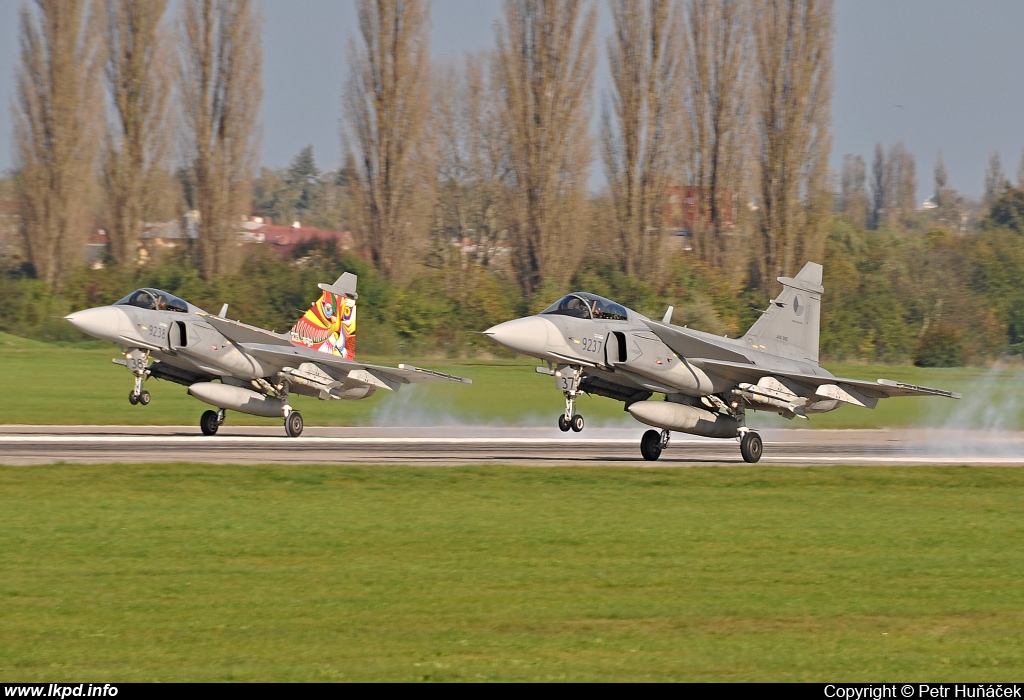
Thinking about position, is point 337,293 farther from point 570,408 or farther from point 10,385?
point 10,385

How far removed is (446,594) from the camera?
35.7 feet

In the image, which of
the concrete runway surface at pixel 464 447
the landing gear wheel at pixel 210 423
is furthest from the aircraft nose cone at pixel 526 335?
the landing gear wheel at pixel 210 423

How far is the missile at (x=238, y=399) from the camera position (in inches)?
1110

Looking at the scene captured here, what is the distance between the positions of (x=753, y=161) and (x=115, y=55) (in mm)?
32236

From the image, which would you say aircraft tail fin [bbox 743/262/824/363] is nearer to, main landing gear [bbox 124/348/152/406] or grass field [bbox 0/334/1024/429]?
grass field [bbox 0/334/1024/429]

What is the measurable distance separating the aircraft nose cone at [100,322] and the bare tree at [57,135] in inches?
1339

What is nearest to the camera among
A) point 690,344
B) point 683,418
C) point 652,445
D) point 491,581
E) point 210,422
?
point 491,581

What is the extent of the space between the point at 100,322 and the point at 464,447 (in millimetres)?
8785

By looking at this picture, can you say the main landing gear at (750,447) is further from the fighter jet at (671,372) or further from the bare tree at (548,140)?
the bare tree at (548,140)

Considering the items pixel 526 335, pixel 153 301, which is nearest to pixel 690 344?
pixel 526 335

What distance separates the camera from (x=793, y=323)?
2642 centimetres

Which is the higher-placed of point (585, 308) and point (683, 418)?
point (585, 308)

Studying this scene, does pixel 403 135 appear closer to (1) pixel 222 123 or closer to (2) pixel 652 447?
(1) pixel 222 123

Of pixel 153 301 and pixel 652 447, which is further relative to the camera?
pixel 153 301
